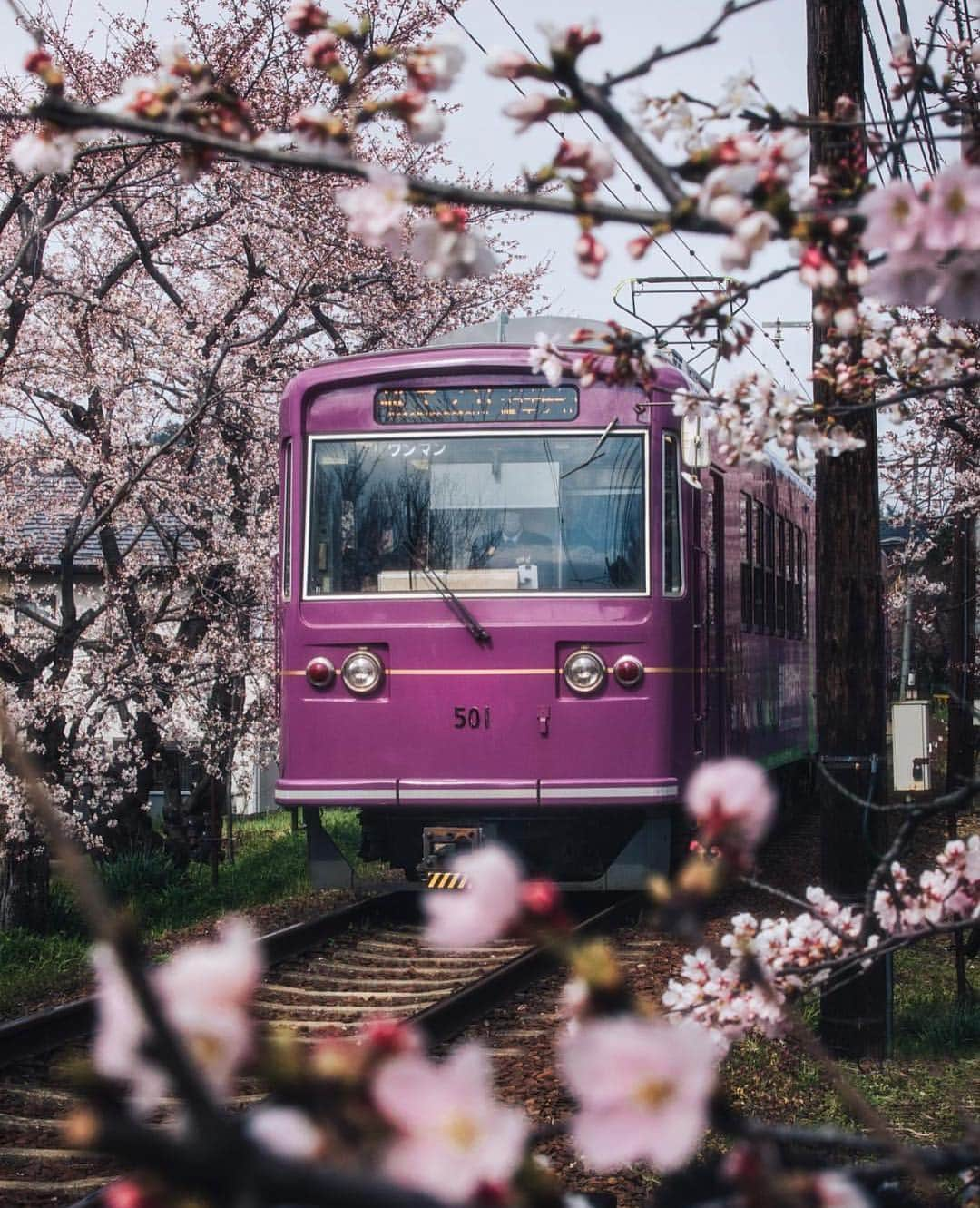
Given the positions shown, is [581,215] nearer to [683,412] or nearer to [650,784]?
[683,412]

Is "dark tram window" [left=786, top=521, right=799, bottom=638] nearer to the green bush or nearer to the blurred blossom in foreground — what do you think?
the green bush

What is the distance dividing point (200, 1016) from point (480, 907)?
0.69 ft

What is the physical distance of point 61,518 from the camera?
15031mm

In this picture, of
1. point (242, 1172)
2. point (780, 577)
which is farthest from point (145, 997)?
point (780, 577)

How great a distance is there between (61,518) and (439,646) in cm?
703

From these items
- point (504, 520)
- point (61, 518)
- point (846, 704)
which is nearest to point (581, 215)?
point (846, 704)

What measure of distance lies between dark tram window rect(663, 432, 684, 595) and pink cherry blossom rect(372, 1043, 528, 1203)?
26.6 feet

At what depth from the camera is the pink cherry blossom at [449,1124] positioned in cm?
102

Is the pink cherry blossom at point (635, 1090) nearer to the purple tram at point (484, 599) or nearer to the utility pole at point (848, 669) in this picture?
the utility pole at point (848, 669)

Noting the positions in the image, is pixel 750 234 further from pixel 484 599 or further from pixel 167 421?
pixel 167 421

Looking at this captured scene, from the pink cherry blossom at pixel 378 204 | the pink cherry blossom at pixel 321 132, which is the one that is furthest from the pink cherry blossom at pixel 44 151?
the pink cherry blossom at pixel 378 204

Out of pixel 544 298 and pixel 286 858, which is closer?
pixel 286 858

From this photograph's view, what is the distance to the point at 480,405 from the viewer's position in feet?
29.7

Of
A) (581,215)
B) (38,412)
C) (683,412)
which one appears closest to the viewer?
(581,215)
